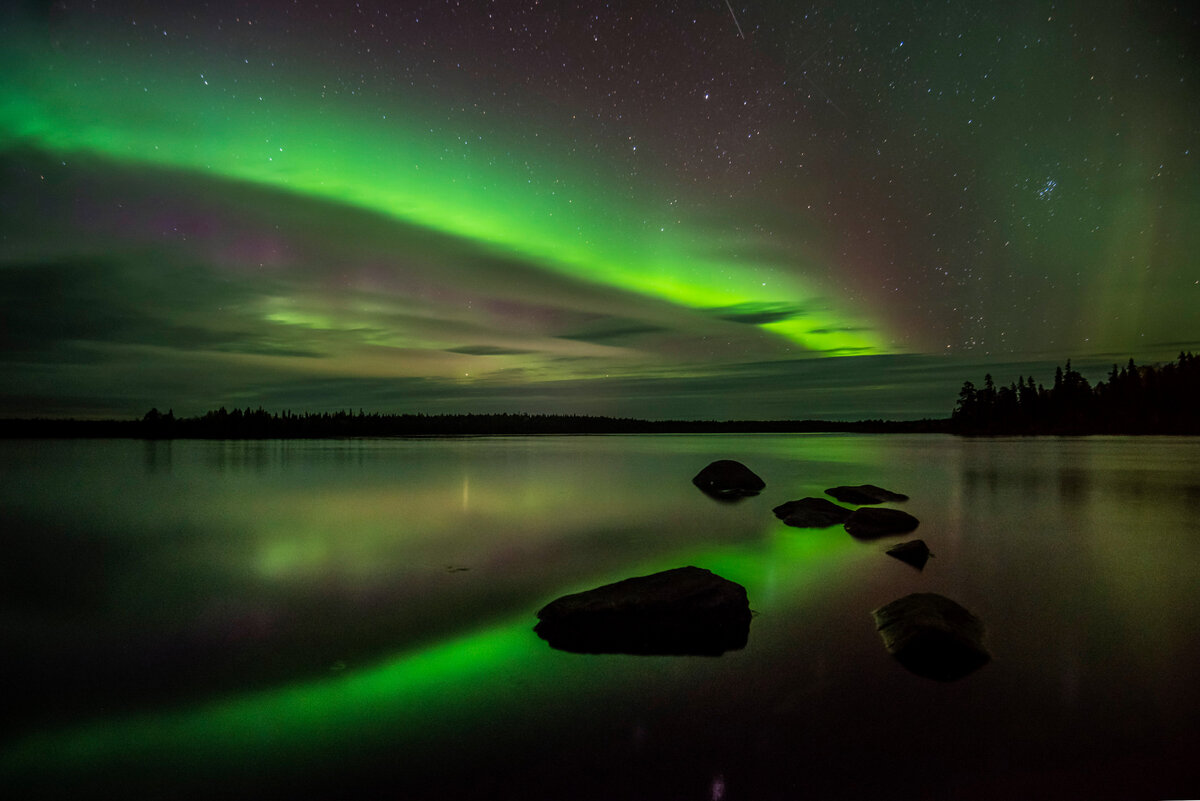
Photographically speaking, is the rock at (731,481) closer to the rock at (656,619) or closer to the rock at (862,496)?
the rock at (862,496)

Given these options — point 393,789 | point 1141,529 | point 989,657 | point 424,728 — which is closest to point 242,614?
point 424,728

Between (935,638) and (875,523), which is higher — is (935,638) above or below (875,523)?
above

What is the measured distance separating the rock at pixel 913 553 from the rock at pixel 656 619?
6.44 metres

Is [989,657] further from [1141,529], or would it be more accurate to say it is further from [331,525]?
[331,525]

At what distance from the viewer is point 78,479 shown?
38188 millimetres

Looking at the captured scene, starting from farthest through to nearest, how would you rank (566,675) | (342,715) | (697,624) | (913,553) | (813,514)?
(813,514)
(913,553)
(697,624)
(566,675)
(342,715)

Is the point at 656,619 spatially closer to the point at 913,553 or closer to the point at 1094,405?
the point at 913,553

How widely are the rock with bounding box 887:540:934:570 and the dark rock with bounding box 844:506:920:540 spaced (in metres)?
1.92

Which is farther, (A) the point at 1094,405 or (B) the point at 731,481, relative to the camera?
(A) the point at 1094,405

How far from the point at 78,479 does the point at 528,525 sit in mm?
36008

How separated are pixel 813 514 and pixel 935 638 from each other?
33.2 ft

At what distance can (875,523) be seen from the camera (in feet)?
51.0

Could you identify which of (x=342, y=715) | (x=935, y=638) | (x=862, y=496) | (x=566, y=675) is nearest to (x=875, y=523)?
(x=862, y=496)

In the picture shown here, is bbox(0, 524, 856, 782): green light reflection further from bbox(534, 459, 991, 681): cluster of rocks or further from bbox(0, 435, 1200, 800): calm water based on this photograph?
bbox(534, 459, 991, 681): cluster of rocks
